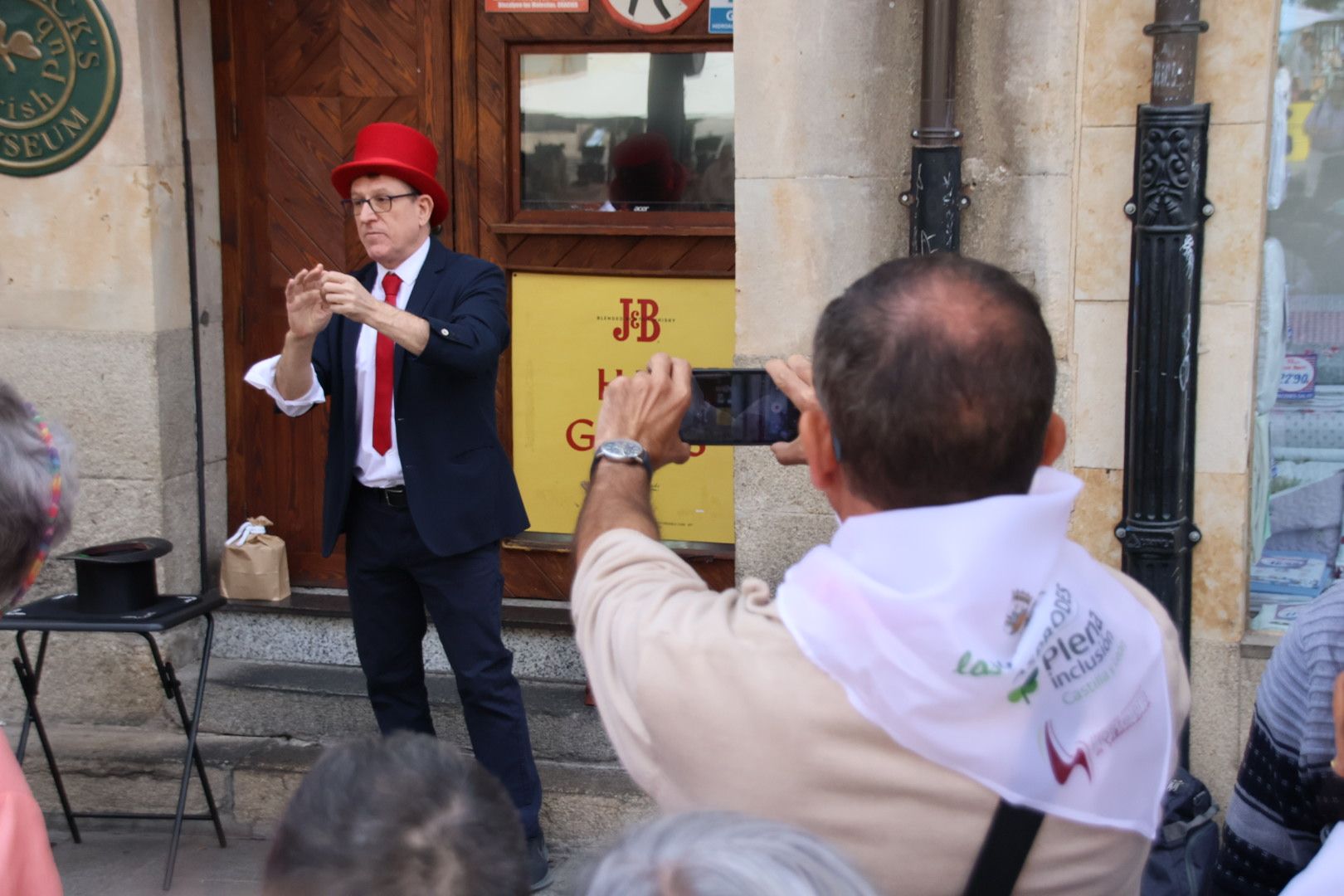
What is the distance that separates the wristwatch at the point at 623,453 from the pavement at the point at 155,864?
262 centimetres

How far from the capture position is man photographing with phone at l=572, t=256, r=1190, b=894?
1448 millimetres

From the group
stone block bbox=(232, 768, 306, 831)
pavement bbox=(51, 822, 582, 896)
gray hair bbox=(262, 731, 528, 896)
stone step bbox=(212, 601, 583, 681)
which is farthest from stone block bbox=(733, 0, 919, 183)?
gray hair bbox=(262, 731, 528, 896)

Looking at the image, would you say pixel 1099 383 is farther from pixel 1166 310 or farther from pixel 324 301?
pixel 324 301

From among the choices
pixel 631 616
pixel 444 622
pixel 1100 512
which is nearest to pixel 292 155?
pixel 444 622

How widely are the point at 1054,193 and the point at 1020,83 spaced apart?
308mm

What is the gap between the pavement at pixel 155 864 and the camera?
14.1 feet

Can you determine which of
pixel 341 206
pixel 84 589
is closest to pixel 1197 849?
pixel 84 589

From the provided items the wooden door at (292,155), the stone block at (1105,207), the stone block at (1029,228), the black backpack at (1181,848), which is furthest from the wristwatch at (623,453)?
the wooden door at (292,155)

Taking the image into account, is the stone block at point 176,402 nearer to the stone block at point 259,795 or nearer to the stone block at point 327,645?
the stone block at point 327,645

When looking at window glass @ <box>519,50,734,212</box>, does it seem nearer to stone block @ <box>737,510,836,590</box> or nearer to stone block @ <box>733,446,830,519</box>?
stone block @ <box>733,446,830,519</box>

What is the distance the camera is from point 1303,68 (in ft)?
13.2

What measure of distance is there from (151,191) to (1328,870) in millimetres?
4286

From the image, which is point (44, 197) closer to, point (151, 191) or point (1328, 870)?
point (151, 191)

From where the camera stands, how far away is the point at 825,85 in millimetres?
4133
